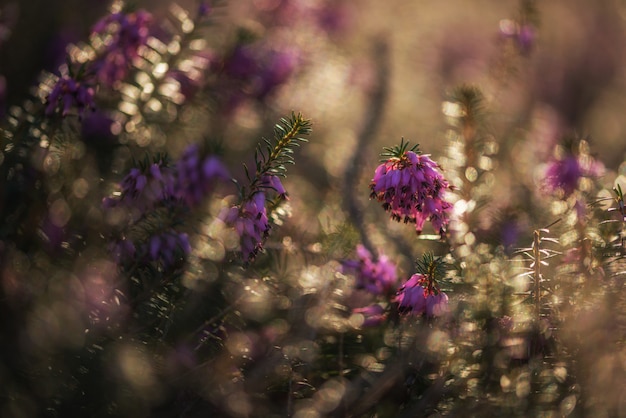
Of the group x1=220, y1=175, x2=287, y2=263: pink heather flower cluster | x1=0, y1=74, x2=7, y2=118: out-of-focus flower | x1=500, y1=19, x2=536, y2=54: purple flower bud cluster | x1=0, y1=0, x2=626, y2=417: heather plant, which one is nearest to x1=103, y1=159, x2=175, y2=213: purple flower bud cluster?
x1=0, y1=0, x2=626, y2=417: heather plant

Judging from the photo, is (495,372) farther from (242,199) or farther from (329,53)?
(329,53)

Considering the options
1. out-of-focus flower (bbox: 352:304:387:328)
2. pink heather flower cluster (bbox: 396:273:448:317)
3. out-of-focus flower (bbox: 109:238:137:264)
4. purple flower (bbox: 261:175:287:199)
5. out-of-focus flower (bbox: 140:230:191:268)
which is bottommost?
out-of-focus flower (bbox: 352:304:387:328)

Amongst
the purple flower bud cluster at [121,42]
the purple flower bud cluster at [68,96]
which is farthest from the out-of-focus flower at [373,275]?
the purple flower bud cluster at [121,42]

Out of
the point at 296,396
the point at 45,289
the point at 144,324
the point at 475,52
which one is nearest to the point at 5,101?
the point at 45,289

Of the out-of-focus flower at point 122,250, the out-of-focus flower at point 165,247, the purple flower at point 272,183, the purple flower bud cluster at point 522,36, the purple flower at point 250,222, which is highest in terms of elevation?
the purple flower at point 272,183

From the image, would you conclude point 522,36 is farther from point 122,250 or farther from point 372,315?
point 122,250

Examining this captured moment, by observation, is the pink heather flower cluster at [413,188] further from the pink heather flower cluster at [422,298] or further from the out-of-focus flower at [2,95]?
the out-of-focus flower at [2,95]

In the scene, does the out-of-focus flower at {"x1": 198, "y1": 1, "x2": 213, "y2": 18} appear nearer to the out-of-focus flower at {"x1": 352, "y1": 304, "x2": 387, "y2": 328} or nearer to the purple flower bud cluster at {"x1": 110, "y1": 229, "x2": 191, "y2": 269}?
the purple flower bud cluster at {"x1": 110, "y1": 229, "x2": 191, "y2": 269}

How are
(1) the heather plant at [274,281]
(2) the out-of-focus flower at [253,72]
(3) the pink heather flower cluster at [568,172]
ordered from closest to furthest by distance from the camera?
(1) the heather plant at [274,281]
(3) the pink heather flower cluster at [568,172]
(2) the out-of-focus flower at [253,72]
